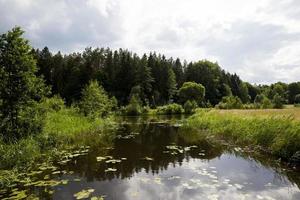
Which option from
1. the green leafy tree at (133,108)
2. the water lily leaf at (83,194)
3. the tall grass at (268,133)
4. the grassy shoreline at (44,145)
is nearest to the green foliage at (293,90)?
the green leafy tree at (133,108)

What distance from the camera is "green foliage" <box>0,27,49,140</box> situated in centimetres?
1410

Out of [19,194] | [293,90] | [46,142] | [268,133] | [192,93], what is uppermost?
[293,90]

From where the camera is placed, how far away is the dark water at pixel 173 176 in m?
9.05

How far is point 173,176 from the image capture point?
439 inches

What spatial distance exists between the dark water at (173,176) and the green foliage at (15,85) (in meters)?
3.55

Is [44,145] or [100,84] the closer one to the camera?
[44,145]

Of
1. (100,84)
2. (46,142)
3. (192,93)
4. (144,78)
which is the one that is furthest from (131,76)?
(46,142)

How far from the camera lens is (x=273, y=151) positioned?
44.4 feet

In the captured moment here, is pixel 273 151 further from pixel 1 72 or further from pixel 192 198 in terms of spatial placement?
pixel 1 72

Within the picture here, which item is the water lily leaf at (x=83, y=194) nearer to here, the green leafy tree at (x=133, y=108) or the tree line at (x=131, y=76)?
the tree line at (x=131, y=76)

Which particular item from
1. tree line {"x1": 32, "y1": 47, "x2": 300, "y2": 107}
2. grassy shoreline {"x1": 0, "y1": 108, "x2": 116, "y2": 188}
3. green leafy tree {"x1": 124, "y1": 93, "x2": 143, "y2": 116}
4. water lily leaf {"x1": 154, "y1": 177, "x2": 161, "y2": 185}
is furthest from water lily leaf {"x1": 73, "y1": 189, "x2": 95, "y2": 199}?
green leafy tree {"x1": 124, "y1": 93, "x2": 143, "y2": 116}

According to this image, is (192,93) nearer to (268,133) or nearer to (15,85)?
(268,133)

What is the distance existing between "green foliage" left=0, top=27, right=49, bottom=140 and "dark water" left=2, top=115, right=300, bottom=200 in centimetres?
355

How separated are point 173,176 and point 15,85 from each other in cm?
923
